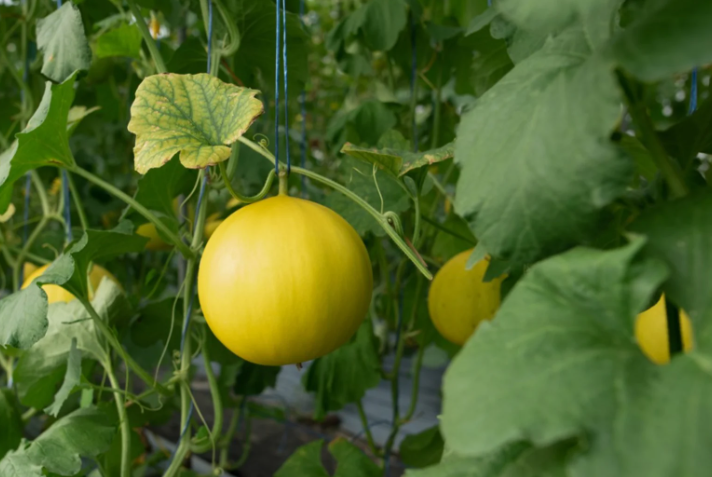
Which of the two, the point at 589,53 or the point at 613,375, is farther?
the point at 589,53

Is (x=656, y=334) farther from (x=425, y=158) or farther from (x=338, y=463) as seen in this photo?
(x=338, y=463)

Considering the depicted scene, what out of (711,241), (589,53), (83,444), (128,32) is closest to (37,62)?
(128,32)

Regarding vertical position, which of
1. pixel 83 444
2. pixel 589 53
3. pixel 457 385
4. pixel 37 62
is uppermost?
pixel 589 53

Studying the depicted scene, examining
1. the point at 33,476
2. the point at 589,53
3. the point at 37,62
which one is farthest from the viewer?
the point at 37,62

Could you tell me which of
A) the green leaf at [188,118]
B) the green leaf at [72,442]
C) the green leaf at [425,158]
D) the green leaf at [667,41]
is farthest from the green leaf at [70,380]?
the green leaf at [667,41]

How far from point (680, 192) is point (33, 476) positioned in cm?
71

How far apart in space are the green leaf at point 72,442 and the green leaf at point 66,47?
0.43 metres

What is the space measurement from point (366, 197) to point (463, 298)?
22cm

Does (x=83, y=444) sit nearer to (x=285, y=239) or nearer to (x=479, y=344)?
(x=285, y=239)

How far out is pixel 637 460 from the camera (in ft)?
0.93

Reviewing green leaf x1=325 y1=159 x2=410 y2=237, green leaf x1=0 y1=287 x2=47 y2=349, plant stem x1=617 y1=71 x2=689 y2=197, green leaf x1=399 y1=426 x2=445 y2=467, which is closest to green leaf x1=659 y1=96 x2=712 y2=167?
plant stem x1=617 y1=71 x2=689 y2=197

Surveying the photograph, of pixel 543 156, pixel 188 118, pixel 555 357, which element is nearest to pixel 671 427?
pixel 555 357

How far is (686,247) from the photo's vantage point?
0.38 meters

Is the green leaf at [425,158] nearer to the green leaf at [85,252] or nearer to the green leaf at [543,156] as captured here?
the green leaf at [543,156]
